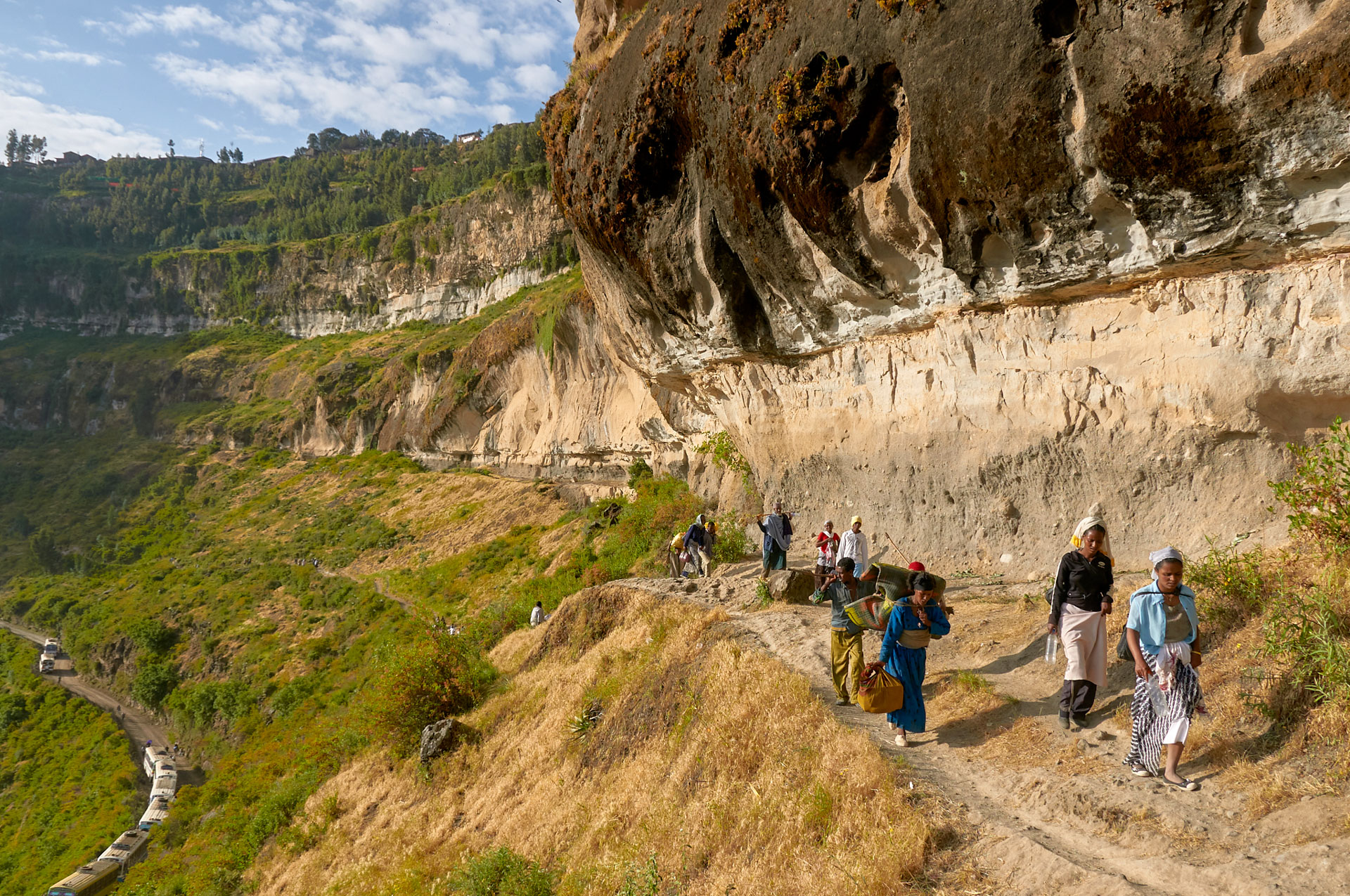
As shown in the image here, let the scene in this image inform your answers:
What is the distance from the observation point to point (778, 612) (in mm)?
10445

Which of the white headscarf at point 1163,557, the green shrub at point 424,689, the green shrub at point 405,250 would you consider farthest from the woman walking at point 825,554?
the green shrub at point 405,250

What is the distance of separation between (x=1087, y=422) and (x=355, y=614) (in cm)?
2779

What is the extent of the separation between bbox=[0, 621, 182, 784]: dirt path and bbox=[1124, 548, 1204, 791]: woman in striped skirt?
3208 cm

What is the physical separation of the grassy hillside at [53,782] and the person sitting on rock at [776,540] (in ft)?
83.4

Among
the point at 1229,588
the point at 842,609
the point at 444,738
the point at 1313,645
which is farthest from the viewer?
the point at 444,738

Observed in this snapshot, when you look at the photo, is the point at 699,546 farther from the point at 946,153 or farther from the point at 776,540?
the point at 946,153

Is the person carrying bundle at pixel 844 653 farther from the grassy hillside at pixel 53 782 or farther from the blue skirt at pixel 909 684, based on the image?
the grassy hillside at pixel 53 782

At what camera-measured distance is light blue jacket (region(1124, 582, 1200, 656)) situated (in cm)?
443

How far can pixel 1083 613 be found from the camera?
5.17m

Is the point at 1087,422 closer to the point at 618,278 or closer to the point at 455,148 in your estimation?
the point at 618,278

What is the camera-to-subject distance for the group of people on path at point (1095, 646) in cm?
441

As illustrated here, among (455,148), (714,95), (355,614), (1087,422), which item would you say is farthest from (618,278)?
(455,148)

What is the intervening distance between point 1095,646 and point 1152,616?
84cm

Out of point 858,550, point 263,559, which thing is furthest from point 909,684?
point 263,559
